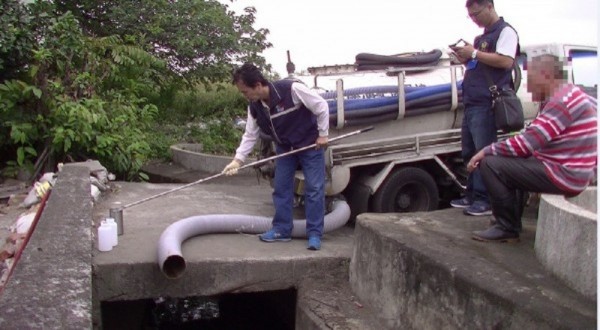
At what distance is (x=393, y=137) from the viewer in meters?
6.06

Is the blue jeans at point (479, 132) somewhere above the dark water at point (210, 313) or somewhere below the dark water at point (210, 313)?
above

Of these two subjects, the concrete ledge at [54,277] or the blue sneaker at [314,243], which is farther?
the blue sneaker at [314,243]

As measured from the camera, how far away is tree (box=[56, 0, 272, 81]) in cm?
1169

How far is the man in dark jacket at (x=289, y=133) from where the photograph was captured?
4875 millimetres

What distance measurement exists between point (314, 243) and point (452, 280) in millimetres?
1737

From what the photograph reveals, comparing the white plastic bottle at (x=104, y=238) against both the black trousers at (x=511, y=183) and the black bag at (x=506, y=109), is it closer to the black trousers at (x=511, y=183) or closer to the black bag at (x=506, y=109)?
the black trousers at (x=511, y=183)

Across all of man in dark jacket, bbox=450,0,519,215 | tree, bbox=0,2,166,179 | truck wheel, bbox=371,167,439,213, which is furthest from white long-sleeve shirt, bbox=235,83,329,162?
tree, bbox=0,2,166,179

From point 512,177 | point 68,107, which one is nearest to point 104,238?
point 512,177

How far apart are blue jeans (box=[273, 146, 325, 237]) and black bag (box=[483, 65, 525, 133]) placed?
143 centimetres

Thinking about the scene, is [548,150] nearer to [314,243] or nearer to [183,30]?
[314,243]

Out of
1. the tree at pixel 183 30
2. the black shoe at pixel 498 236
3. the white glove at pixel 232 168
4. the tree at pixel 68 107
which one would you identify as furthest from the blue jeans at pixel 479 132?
the tree at pixel 183 30

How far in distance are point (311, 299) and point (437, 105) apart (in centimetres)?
260

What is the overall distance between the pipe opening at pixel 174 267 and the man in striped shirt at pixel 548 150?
7.09 feet

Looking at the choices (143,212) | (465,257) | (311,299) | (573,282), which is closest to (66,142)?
(143,212)
